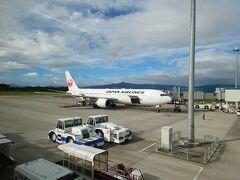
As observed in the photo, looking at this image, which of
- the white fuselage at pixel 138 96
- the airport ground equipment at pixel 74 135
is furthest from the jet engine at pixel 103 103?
the airport ground equipment at pixel 74 135

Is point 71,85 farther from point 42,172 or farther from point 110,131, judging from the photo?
point 42,172

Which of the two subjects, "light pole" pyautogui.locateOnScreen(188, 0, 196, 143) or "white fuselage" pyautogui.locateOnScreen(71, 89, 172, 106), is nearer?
"light pole" pyautogui.locateOnScreen(188, 0, 196, 143)

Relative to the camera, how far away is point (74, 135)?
16.4 m

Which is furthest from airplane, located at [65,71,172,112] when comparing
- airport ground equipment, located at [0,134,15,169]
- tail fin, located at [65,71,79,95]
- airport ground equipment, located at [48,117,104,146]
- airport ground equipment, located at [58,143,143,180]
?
airport ground equipment, located at [0,134,15,169]

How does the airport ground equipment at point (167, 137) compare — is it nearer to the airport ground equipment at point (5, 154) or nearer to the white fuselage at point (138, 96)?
the airport ground equipment at point (5, 154)

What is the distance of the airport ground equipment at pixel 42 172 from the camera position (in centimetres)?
823

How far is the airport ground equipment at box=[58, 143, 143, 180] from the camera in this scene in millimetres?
10227

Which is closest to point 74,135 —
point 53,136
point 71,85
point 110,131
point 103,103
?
point 53,136

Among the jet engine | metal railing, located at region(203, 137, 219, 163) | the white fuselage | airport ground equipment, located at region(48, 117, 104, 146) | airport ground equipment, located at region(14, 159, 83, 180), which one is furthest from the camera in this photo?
the jet engine

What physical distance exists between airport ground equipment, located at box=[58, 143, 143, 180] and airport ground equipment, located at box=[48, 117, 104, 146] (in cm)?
414

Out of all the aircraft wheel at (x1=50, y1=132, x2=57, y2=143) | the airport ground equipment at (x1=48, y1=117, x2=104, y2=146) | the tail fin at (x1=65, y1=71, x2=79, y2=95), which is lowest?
the aircraft wheel at (x1=50, y1=132, x2=57, y2=143)

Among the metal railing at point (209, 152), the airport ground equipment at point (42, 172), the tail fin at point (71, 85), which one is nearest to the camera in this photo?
the airport ground equipment at point (42, 172)

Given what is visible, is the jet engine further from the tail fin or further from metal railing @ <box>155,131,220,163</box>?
metal railing @ <box>155,131,220,163</box>

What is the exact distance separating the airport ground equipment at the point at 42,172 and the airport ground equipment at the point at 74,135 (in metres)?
6.24
